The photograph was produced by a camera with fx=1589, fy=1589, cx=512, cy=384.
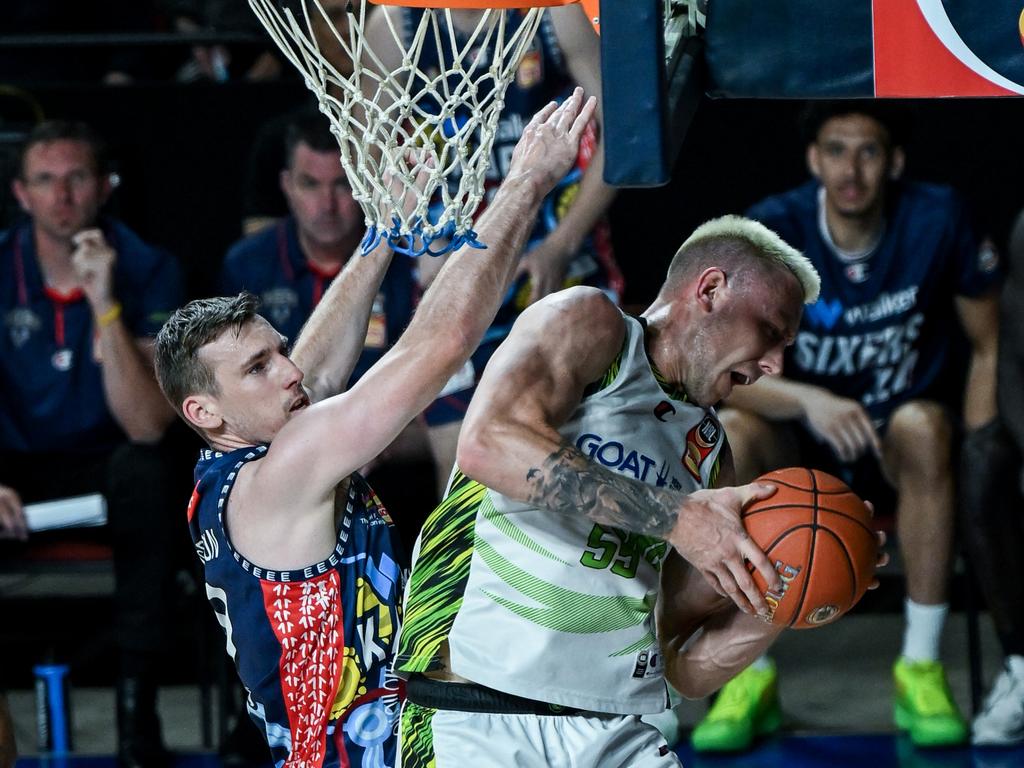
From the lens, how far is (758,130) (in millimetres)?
6164

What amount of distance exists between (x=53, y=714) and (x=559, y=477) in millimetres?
3152

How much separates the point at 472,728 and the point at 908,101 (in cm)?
335

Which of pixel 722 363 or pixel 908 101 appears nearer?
pixel 722 363

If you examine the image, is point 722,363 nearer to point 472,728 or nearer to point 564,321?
point 564,321

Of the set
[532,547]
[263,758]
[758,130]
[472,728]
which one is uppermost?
[758,130]

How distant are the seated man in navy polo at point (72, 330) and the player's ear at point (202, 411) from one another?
208 cm

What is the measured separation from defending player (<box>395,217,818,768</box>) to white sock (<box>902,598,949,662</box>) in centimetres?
219

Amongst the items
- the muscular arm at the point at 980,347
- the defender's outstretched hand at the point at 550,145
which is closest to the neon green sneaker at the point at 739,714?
the muscular arm at the point at 980,347

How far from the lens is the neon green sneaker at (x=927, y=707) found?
197 inches

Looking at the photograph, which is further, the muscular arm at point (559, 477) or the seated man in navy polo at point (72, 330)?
the seated man in navy polo at point (72, 330)

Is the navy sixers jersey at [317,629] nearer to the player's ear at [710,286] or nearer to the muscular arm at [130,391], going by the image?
the player's ear at [710,286]

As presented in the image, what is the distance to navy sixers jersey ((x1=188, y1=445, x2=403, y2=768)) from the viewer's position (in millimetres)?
3131

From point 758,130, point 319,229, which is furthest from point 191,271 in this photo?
point 758,130

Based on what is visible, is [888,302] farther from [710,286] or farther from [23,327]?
[23,327]
